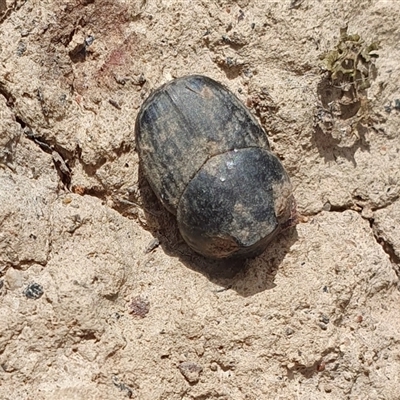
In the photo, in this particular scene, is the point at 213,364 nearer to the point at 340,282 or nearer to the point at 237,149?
the point at 340,282

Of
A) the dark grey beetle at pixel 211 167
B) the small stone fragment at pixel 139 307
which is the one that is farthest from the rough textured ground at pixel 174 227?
the dark grey beetle at pixel 211 167

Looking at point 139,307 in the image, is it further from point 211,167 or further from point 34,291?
point 211,167

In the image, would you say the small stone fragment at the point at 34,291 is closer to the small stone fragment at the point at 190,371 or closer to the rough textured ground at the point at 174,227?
the rough textured ground at the point at 174,227

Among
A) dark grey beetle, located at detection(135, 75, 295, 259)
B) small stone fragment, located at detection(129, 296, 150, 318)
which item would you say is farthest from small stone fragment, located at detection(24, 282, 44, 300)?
dark grey beetle, located at detection(135, 75, 295, 259)

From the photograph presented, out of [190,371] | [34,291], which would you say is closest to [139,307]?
[190,371]

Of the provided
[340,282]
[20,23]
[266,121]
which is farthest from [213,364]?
[20,23]

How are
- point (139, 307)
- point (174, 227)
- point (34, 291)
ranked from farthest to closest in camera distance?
1. point (174, 227)
2. point (139, 307)
3. point (34, 291)
